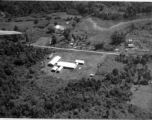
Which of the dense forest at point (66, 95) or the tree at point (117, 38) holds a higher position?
the tree at point (117, 38)

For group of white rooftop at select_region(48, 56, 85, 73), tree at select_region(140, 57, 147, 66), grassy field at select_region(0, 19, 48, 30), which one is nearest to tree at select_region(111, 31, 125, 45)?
tree at select_region(140, 57, 147, 66)

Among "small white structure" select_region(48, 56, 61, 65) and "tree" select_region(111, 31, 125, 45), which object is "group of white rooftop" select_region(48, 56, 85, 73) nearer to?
"small white structure" select_region(48, 56, 61, 65)

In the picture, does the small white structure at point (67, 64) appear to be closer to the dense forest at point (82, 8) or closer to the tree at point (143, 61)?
the tree at point (143, 61)

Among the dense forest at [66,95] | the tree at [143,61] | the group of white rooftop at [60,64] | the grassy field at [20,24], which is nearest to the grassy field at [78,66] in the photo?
the group of white rooftop at [60,64]

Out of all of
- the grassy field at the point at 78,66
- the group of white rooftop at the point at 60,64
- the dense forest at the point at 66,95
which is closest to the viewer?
the dense forest at the point at 66,95

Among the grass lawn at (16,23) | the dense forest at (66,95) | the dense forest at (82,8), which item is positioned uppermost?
the dense forest at (82,8)

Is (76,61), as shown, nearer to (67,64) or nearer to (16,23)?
(67,64)

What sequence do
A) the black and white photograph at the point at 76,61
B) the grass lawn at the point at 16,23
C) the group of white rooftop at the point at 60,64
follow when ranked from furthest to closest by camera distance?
1. the grass lawn at the point at 16,23
2. the group of white rooftop at the point at 60,64
3. the black and white photograph at the point at 76,61

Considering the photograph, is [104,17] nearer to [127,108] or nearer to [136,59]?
[136,59]
